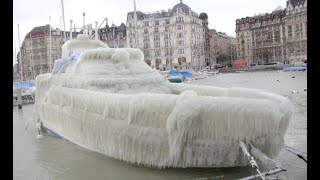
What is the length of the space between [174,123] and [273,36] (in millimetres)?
125015

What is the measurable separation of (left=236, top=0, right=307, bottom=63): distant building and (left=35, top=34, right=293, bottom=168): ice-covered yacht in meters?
102

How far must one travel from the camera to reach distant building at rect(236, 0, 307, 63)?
4247 inches

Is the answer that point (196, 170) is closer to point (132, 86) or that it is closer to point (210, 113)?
point (210, 113)

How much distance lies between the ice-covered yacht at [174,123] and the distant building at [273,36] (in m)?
102

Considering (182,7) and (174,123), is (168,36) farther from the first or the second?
(174,123)

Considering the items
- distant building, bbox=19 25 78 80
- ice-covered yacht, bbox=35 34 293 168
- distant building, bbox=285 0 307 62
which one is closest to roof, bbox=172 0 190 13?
distant building, bbox=285 0 307 62

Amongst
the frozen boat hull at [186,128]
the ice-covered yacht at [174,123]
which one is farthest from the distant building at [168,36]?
the frozen boat hull at [186,128]

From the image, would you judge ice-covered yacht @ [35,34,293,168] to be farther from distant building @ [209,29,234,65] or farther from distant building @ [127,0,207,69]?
distant building @ [209,29,234,65]

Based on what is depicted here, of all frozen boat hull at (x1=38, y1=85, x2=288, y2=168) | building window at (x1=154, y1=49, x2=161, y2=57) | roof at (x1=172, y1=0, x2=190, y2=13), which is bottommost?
frozen boat hull at (x1=38, y1=85, x2=288, y2=168)

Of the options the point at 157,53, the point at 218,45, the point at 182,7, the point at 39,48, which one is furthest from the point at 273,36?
the point at 39,48

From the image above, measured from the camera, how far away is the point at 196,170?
6.37 meters

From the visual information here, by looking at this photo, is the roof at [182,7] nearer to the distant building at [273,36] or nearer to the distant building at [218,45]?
the distant building at [218,45]

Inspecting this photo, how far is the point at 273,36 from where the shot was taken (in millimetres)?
123688
